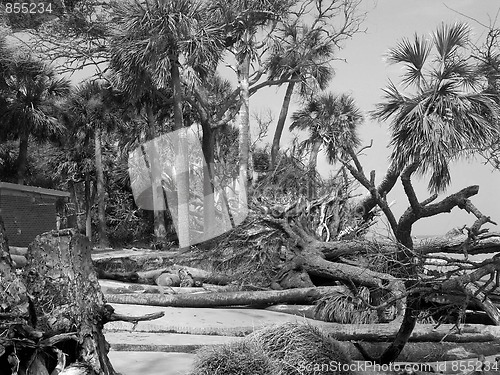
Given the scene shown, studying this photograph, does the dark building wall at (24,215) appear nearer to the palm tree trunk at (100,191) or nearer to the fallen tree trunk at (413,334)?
the palm tree trunk at (100,191)

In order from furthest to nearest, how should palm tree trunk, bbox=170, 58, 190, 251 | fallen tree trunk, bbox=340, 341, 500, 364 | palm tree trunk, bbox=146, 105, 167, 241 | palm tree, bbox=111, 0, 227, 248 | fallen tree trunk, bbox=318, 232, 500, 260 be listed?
palm tree trunk, bbox=146, 105, 167, 241, palm tree trunk, bbox=170, 58, 190, 251, palm tree, bbox=111, 0, 227, 248, fallen tree trunk, bbox=340, 341, 500, 364, fallen tree trunk, bbox=318, 232, 500, 260

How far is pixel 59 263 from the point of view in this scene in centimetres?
518

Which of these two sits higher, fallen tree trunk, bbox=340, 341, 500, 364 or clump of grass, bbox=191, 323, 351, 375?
clump of grass, bbox=191, 323, 351, 375

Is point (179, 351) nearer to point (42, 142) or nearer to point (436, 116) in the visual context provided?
point (436, 116)

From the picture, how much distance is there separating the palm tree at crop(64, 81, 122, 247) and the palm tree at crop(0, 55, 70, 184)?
5.89 ft

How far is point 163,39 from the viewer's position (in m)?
24.2

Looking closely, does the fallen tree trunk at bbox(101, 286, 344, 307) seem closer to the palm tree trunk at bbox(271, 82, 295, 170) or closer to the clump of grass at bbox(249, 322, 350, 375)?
the clump of grass at bbox(249, 322, 350, 375)

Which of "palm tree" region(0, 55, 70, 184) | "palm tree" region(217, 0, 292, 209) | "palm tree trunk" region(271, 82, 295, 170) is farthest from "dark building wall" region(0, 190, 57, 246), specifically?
"palm tree trunk" region(271, 82, 295, 170)

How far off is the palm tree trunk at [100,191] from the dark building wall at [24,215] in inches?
243

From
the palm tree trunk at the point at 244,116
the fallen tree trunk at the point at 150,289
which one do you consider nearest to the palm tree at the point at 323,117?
the palm tree trunk at the point at 244,116

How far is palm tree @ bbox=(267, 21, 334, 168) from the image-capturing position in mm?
30109

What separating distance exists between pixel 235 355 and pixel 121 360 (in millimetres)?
1896

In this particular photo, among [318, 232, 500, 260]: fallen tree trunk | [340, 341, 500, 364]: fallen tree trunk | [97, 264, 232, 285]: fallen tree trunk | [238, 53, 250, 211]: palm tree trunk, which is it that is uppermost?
[238, 53, 250, 211]: palm tree trunk
